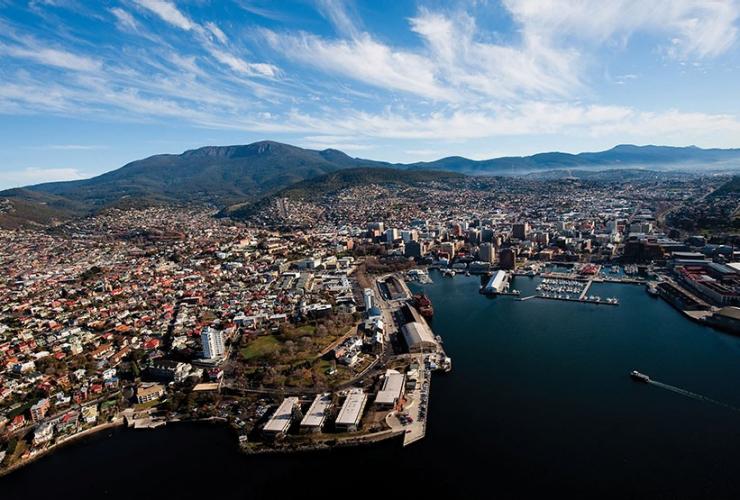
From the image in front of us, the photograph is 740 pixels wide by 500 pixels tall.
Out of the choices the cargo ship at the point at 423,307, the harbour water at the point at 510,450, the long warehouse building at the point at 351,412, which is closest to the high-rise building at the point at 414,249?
the cargo ship at the point at 423,307

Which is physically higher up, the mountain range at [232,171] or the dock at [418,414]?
the mountain range at [232,171]

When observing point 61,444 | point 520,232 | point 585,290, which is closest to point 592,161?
point 520,232

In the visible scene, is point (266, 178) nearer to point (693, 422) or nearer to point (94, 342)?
point (94, 342)

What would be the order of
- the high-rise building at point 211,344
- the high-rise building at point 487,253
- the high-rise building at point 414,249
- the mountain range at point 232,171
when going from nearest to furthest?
the high-rise building at point 211,344 → the high-rise building at point 487,253 → the high-rise building at point 414,249 → the mountain range at point 232,171

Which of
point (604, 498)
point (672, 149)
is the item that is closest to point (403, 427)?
point (604, 498)

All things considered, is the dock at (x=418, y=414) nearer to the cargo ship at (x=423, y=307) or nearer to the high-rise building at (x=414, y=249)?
the cargo ship at (x=423, y=307)

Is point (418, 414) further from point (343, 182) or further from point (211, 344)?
point (343, 182)
